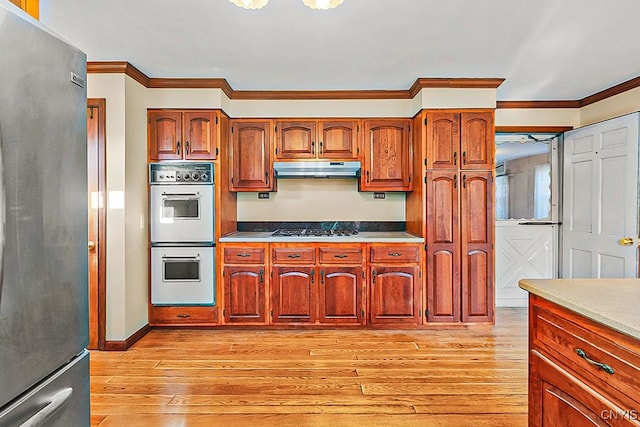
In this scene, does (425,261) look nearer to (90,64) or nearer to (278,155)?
(278,155)

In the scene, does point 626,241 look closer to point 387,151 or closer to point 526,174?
point 526,174

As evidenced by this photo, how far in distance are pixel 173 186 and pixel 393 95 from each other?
243 centimetres

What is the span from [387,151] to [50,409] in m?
3.43

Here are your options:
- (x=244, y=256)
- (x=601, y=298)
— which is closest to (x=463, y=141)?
(x=244, y=256)

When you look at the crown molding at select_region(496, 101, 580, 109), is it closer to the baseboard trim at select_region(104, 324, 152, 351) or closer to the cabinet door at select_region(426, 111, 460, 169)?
the cabinet door at select_region(426, 111, 460, 169)

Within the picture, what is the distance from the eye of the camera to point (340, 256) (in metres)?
3.60

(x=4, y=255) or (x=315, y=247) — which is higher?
(x=4, y=255)

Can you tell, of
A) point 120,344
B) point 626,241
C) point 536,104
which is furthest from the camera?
point 536,104

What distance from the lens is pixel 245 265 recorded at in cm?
361

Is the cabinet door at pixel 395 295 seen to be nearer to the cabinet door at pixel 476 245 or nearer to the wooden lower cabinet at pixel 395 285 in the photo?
the wooden lower cabinet at pixel 395 285

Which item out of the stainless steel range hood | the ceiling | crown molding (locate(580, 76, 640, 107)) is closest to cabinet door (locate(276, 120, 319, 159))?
the stainless steel range hood

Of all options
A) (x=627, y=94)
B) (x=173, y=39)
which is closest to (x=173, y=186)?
(x=173, y=39)

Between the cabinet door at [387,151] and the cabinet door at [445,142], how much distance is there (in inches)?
12.7

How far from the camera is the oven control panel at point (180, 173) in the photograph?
3.52 metres
